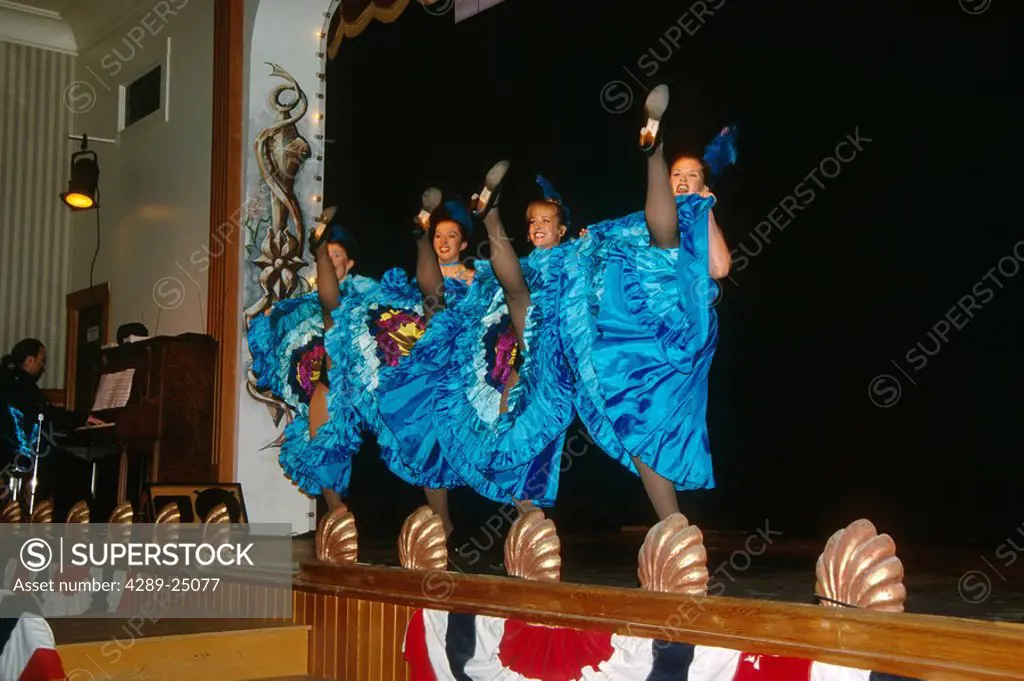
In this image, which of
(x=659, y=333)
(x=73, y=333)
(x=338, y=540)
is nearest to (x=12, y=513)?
(x=73, y=333)

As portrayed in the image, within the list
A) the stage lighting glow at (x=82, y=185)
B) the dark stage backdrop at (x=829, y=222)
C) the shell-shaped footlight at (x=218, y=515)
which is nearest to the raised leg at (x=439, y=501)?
the dark stage backdrop at (x=829, y=222)

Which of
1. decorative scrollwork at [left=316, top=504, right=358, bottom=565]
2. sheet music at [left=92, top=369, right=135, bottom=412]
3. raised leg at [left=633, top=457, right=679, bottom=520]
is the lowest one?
decorative scrollwork at [left=316, top=504, right=358, bottom=565]

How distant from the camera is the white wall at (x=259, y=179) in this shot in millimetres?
5695

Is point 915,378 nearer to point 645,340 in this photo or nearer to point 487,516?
point 645,340

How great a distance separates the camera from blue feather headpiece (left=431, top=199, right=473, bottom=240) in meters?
4.66

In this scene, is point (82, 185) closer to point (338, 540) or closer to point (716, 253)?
point (338, 540)

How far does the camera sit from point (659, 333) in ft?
11.4

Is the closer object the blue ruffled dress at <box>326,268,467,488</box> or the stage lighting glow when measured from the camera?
the blue ruffled dress at <box>326,268,467,488</box>

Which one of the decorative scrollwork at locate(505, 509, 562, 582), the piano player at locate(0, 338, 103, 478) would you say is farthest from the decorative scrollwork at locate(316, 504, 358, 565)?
the piano player at locate(0, 338, 103, 478)

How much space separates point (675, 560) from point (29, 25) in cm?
714

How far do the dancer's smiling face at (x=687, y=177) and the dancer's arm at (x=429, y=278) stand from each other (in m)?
1.39

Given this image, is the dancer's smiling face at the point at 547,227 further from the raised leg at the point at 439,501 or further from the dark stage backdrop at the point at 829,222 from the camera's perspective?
the raised leg at the point at 439,501

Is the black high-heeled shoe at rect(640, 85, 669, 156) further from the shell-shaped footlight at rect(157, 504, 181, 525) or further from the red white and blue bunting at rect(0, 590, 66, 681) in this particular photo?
the shell-shaped footlight at rect(157, 504, 181, 525)

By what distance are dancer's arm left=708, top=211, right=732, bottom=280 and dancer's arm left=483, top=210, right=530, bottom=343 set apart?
0.80m
